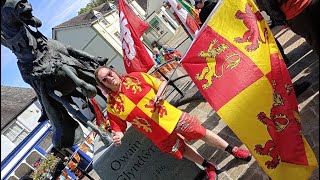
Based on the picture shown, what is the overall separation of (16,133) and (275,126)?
2494 cm

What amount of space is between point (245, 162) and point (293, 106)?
1.42m

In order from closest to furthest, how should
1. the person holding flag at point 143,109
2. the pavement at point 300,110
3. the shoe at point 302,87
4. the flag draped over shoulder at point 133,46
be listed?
the person holding flag at point 143,109 → the pavement at point 300,110 → the shoe at point 302,87 → the flag draped over shoulder at point 133,46

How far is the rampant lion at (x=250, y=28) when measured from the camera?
401cm

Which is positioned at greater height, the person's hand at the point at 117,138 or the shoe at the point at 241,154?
the person's hand at the point at 117,138

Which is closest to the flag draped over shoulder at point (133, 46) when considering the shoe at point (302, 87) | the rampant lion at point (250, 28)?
the shoe at point (302, 87)

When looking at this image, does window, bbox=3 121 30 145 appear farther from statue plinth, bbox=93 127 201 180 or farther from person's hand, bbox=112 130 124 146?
person's hand, bbox=112 130 124 146

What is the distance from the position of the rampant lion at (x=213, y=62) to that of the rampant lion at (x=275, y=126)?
57 cm

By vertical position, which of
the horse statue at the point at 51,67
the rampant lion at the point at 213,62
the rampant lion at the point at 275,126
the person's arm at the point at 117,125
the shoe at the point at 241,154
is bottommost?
the shoe at the point at 241,154

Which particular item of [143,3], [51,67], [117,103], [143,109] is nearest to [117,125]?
[117,103]

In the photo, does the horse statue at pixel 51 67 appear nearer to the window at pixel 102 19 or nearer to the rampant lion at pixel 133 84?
the rampant lion at pixel 133 84

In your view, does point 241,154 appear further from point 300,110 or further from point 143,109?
point 143,109

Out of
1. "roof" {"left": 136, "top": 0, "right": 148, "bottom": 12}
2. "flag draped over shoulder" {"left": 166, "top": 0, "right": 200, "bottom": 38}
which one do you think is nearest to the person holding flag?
"flag draped over shoulder" {"left": 166, "top": 0, "right": 200, "bottom": 38}

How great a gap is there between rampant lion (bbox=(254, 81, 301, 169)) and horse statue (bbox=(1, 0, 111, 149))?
6.90 ft

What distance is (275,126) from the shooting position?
3.73 meters
